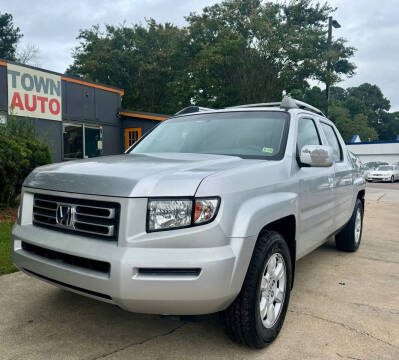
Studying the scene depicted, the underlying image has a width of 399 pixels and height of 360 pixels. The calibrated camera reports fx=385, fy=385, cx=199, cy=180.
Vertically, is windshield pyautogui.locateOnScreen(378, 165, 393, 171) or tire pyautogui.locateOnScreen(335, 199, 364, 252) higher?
windshield pyautogui.locateOnScreen(378, 165, 393, 171)

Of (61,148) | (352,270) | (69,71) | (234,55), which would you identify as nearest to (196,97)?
(234,55)

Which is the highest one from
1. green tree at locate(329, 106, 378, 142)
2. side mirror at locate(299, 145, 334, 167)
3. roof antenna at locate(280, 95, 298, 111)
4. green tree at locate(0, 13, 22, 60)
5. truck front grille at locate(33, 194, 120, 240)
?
green tree at locate(0, 13, 22, 60)

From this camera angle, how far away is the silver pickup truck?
2.18 m

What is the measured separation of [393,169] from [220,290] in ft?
92.5

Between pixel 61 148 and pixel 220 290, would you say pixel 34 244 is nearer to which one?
pixel 220 290

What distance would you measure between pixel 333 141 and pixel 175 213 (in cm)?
315

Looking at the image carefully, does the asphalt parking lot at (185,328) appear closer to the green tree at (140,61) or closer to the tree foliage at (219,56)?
the tree foliage at (219,56)

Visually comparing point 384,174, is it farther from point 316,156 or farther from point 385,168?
point 316,156

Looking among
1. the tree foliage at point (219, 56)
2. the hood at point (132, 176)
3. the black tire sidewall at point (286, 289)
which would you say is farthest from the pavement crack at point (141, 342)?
the tree foliage at point (219, 56)

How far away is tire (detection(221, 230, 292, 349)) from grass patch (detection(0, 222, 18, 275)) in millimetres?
2784

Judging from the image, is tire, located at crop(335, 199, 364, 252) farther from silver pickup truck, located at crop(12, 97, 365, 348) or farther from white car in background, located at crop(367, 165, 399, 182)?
white car in background, located at crop(367, 165, 399, 182)

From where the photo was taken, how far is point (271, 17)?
91.9 ft

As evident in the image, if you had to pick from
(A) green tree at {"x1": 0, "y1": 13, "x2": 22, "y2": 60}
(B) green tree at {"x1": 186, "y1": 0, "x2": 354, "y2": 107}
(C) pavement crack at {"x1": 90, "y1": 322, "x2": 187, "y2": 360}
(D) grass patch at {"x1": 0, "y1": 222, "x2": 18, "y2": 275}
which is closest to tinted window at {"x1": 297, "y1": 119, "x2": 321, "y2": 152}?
(C) pavement crack at {"x1": 90, "y1": 322, "x2": 187, "y2": 360}

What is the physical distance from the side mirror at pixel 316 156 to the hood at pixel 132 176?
1.97ft
